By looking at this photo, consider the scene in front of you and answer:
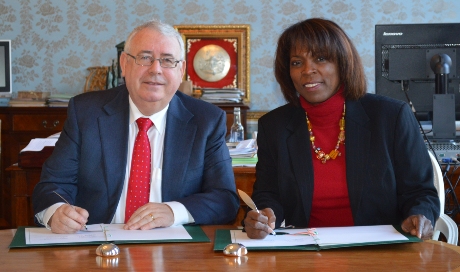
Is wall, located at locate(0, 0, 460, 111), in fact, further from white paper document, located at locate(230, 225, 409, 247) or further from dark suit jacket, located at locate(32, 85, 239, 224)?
white paper document, located at locate(230, 225, 409, 247)

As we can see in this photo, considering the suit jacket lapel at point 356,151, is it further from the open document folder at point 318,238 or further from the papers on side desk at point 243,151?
the papers on side desk at point 243,151

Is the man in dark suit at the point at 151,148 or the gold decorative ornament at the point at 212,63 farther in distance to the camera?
the gold decorative ornament at the point at 212,63

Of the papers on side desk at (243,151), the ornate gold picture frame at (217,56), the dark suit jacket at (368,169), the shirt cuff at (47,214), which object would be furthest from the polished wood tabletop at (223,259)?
the ornate gold picture frame at (217,56)

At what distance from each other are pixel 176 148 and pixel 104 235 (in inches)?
19.2

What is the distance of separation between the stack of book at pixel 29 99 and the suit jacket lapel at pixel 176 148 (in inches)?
117

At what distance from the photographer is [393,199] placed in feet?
6.16

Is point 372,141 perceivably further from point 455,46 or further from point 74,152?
point 455,46

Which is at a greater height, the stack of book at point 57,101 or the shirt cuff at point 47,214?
the stack of book at point 57,101

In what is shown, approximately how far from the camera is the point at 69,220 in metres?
1.62

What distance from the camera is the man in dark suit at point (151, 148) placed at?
1938mm

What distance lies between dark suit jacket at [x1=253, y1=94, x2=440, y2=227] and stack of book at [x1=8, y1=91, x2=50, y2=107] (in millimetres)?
3196

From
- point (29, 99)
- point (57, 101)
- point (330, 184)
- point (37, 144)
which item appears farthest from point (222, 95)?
point (330, 184)

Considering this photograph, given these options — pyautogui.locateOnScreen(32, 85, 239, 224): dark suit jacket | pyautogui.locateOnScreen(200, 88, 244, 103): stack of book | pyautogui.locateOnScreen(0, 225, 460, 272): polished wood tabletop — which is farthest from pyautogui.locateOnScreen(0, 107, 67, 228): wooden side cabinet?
pyautogui.locateOnScreen(0, 225, 460, 272): polished wood tabletop

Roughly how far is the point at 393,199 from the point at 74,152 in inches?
38.7
